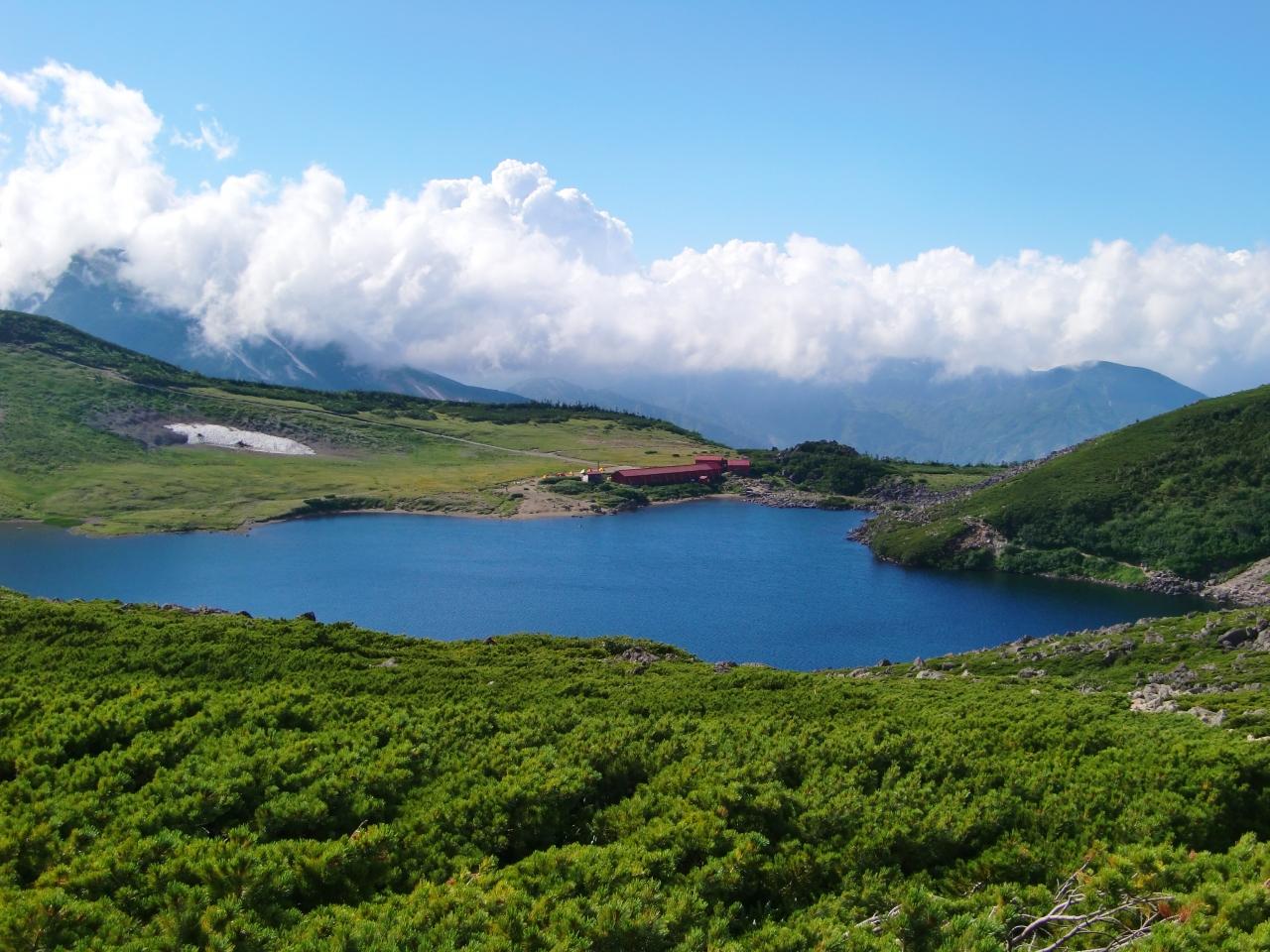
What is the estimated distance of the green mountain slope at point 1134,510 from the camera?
89188 millimetres

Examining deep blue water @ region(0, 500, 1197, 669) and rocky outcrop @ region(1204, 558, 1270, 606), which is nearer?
deep blue water @ region(0, 500, 1197, 669)

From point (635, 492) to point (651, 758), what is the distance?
13350cm

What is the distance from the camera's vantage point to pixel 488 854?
1452 centimetres

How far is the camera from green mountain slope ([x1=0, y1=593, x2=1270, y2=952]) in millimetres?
11555

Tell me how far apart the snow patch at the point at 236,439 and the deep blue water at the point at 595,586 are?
48433 mm

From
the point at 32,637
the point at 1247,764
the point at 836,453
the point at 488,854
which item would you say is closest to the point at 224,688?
the point at 32,637

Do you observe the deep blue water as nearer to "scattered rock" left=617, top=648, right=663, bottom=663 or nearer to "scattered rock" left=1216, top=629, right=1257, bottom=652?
"scattered rock" left=1216, top=629, right=1257, bottom=652

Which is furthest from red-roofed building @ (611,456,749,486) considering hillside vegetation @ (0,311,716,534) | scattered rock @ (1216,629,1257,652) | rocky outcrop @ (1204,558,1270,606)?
scattered rock @ (1216,629,1257,652)

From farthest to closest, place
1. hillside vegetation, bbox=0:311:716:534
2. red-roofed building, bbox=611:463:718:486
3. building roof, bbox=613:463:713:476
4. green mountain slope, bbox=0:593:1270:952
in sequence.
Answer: building roof, bbox=613:463:713:476, red-roofed building, bbox=611:463:718:486, hillside vegetation, bbox=0:311:716:534, green mountain slope, bbox=0:593:1270:952

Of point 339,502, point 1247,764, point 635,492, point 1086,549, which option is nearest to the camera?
point 1247,764

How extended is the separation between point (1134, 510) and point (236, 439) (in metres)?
143

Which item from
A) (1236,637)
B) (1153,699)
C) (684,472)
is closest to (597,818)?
(1153,699)

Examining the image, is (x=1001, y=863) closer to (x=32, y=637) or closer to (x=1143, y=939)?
(x=1143, y=939)

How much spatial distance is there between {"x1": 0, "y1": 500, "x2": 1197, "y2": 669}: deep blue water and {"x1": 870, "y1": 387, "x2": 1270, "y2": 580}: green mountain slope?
555cm
